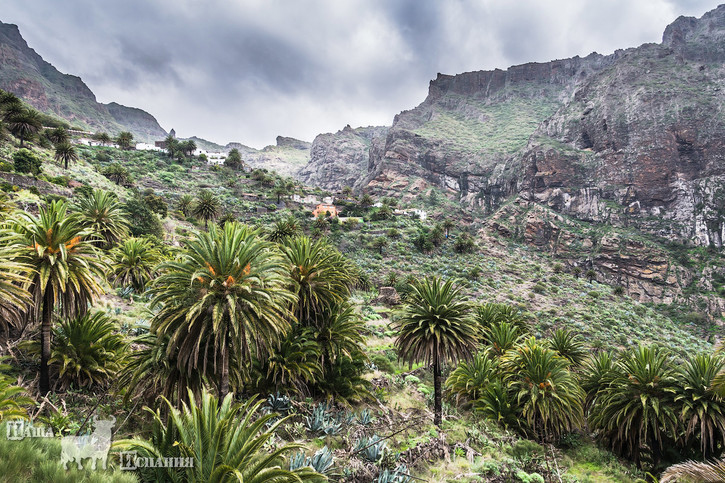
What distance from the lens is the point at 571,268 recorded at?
101 m

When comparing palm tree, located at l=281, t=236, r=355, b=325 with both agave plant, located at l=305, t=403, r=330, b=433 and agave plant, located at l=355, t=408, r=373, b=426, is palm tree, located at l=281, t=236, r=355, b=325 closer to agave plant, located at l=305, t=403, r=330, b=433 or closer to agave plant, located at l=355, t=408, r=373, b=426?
agave plant, located at l=305, t=403, r=330, b=433

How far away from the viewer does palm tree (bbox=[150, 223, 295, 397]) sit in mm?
9609

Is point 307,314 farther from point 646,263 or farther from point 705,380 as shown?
point 646,263

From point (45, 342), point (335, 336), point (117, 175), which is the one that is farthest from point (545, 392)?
point (117, 175)

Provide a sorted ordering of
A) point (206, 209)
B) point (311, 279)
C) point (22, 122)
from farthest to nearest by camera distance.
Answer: point (206, 209), point (22, 122), point (311, 279)

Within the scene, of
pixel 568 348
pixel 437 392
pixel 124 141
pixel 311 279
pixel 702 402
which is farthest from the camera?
pixel 124 141

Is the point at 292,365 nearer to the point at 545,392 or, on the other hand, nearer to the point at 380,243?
the point at 545,392

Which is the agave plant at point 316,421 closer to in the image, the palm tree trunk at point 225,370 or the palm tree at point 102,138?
the palm tree trunk at point 225,370

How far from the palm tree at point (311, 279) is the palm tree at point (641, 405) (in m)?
15.5

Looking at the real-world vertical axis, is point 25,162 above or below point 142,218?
above

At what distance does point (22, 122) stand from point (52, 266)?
56081 mm

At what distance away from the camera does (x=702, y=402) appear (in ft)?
45.9

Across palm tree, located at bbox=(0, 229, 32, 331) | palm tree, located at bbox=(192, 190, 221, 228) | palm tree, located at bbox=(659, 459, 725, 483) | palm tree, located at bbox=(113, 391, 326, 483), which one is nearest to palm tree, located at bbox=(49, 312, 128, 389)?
palm tree, located at bbox=(0, 229, 32, 331)

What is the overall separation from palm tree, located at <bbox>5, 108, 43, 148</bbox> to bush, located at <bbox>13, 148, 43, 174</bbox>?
8624mm
